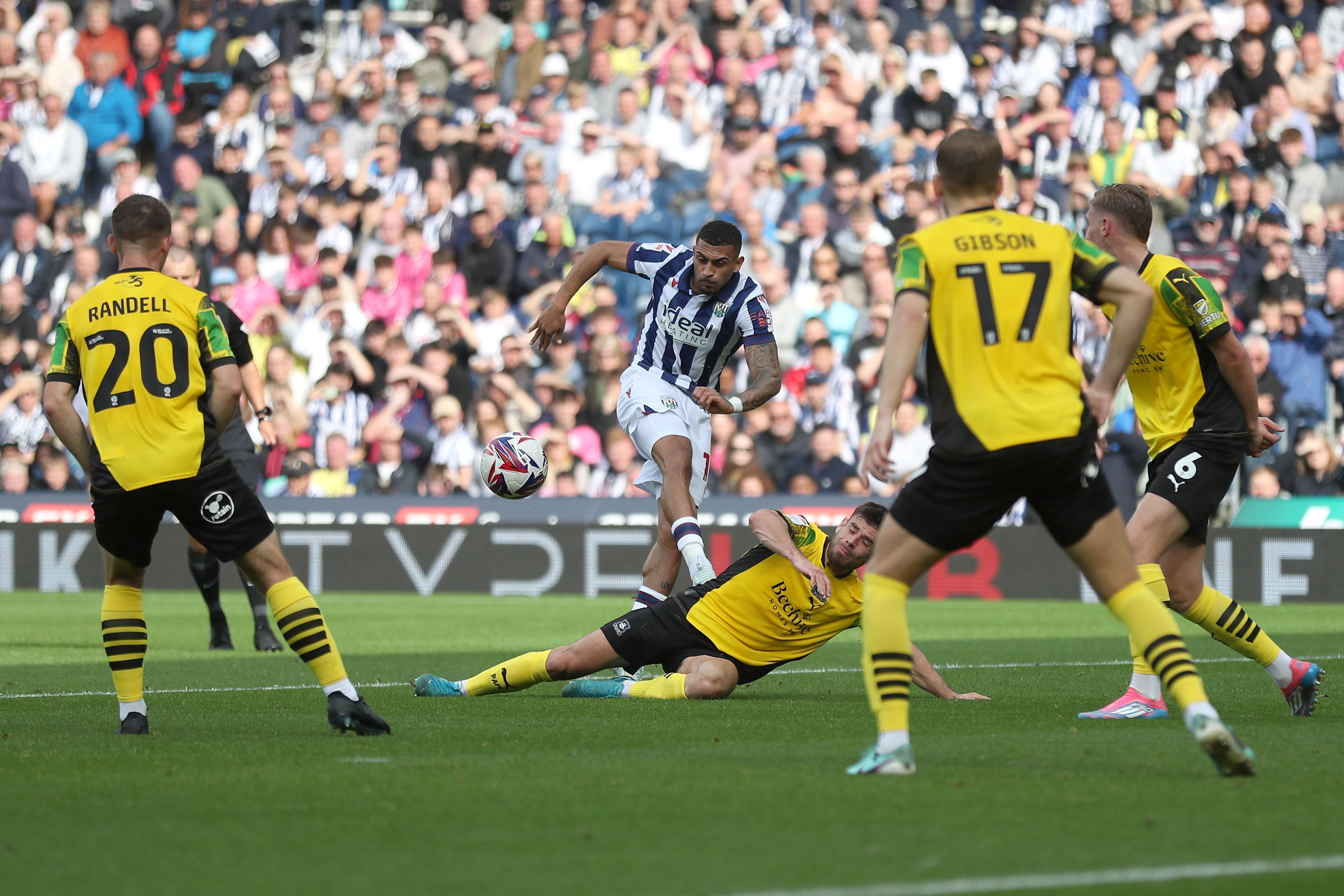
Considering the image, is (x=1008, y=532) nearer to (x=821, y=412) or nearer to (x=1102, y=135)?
(x=821, y=412)

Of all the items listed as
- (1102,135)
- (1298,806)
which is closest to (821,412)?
(1102,135)

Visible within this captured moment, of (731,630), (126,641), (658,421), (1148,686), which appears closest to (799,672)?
(658,421)

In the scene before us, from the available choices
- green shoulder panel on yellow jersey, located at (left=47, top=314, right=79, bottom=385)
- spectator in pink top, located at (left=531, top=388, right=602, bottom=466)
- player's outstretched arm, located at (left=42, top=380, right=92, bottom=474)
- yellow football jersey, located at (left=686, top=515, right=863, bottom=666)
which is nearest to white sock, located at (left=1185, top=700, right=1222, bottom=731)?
yellow football jersey, located at (left=686, top=515, right=863, bottom=666)

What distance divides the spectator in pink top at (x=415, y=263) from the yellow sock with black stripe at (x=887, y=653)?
1664 cm

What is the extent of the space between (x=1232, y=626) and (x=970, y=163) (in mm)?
3183

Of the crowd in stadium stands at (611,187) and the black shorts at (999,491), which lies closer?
the black shorts at (999,491)

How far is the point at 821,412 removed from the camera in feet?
63.6

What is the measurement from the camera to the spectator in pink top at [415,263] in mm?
22172

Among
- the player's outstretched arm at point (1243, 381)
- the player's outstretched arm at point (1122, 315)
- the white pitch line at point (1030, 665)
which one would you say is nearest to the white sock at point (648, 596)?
the white pitch line at point (1030, 665)

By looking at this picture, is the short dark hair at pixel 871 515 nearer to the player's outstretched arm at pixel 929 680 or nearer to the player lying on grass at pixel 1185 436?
the player's outstretched arm at pixel 929 680

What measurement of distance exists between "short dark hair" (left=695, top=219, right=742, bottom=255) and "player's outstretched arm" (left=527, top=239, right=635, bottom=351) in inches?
20.0

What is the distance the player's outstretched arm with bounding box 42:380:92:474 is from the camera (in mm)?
7414

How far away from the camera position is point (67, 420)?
742 centimetres

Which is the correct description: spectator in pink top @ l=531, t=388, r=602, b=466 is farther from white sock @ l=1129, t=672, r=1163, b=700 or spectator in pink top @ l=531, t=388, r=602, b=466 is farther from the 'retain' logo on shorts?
the 'retain' logo on shorts
